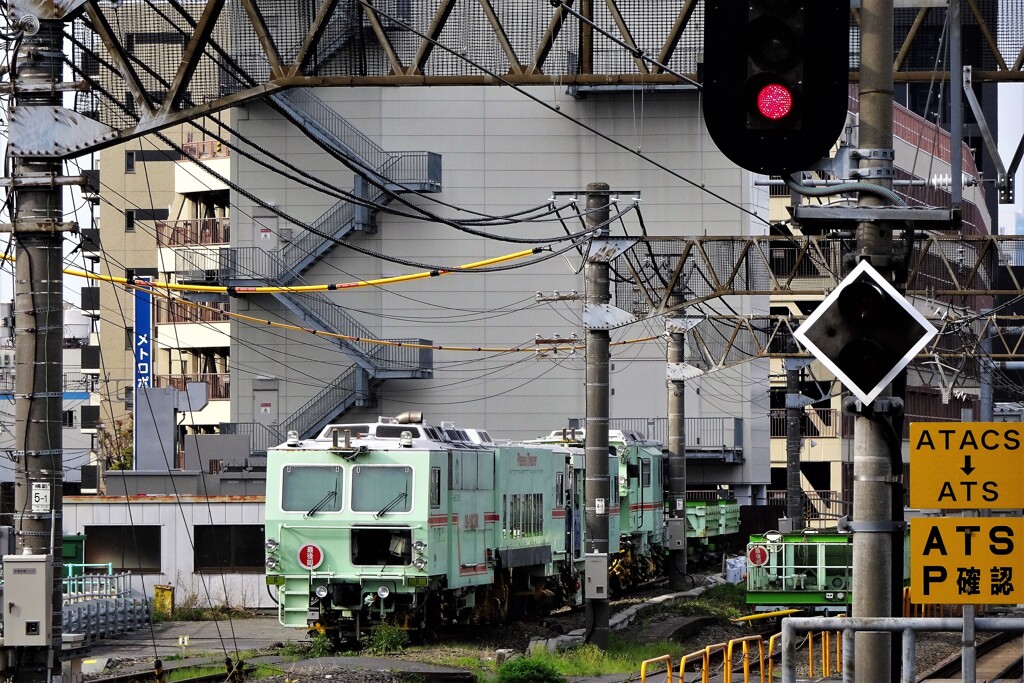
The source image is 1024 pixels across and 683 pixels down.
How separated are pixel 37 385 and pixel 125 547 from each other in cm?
1719

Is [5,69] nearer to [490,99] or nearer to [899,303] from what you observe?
[899,303]

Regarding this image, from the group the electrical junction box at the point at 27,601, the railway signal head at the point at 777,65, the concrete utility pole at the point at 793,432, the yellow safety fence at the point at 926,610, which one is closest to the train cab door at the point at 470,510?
the yellow safety fence at the point at 926,610

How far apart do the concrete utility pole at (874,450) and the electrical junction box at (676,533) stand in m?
29.3

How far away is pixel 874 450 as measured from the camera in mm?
10125

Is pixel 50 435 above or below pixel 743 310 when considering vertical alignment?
below

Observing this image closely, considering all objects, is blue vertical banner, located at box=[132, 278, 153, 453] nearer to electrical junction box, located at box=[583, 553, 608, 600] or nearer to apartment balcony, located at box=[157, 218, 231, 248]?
apartment balcony, located at box=[157, 218, 231, 248]

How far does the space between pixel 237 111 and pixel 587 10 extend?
4303 centimetres

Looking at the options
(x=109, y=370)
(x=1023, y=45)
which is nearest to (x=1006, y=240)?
(x=1023, y=45)

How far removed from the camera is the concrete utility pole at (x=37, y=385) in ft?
51.1

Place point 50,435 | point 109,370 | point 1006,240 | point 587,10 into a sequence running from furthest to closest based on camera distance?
point 109,370 → point 1006,240 → point 587,10 → point 50,435

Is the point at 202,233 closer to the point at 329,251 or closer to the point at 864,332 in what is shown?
the point at 329,251

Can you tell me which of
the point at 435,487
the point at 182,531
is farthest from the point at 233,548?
the point at 435,487

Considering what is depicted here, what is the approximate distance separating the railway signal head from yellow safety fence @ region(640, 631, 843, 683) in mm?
10322

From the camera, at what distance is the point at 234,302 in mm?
57688
